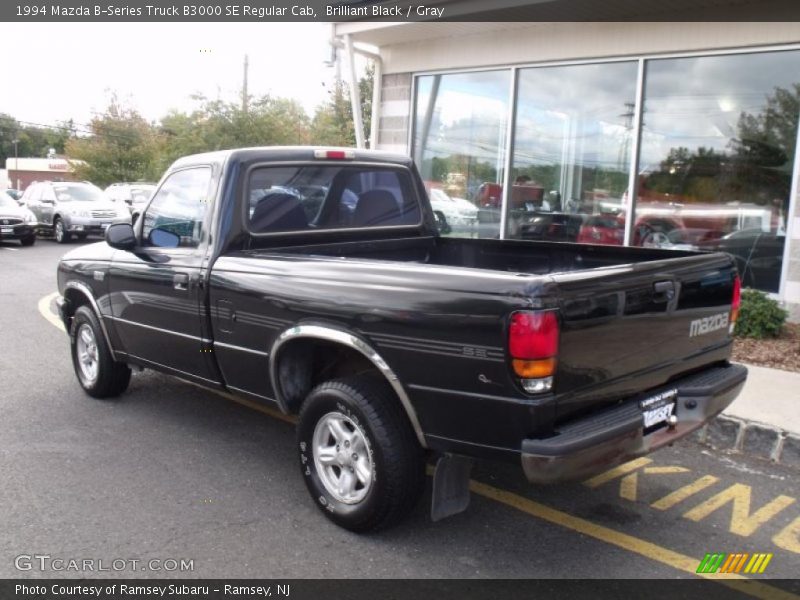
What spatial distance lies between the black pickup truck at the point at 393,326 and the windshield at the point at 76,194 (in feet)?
54.6

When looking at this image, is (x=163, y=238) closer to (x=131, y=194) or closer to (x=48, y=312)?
(x=48, y=312)

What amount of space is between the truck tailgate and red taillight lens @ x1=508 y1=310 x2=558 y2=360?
0.28 feet

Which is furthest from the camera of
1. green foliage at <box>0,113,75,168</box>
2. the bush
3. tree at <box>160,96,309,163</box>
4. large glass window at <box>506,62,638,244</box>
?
green foliage at <box>0,113,75,168</box>

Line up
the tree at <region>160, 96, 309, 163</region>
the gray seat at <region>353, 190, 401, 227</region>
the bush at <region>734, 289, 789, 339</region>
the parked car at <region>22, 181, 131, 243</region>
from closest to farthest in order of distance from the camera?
the gray seat at <region>353, 190, 401, 227</region> < the bush at <region>734, 289, 789, 339</region> < the parked car at <region>22, 181, 131, 243</region> < the tree at <region>160, 96, 309, 163</region>

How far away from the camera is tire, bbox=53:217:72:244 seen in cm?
1983

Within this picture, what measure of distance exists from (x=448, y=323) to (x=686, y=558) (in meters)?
1.67

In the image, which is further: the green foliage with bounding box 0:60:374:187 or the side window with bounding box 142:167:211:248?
the green foliage with bounding box 0:60:374:187

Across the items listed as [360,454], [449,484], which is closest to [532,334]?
[449,484]

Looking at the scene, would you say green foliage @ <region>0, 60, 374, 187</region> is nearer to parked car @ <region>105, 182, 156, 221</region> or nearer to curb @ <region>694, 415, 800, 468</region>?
parked car @ <region>105, 182, 156, 221</region>

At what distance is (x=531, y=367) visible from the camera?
9.53ft

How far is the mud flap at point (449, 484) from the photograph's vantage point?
336 cm

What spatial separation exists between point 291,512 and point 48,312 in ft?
22.8

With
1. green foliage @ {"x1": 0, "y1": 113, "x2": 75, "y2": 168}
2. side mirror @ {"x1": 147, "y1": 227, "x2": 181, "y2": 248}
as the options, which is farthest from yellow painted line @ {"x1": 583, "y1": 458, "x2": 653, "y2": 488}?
green foliage @ {"x1": 0, "y1": 113, "x2": 75, "y2": 168}

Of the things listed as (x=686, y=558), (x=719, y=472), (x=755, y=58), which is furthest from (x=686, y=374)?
(x=755, y=58)
